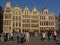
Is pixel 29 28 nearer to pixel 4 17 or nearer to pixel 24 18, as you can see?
pixel 24 18

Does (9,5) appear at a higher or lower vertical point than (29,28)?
higher

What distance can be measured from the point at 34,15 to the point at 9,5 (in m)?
10.9

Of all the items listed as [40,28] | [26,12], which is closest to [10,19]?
[26,12]

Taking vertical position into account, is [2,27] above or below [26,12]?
below

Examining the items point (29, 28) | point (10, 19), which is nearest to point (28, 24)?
point (29, 28)

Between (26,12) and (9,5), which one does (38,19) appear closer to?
(26,12)

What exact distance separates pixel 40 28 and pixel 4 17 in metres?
15.3

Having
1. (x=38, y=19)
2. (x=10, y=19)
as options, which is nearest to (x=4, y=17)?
(x=10, y=19)

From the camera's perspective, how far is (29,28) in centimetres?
8919

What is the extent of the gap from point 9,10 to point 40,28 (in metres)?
14.6

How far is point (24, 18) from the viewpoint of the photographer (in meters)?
89.3

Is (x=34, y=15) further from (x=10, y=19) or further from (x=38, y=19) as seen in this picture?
(x=10, y=19)

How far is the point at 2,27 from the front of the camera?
86.4 meters

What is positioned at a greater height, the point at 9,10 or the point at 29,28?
the point at 9,10
